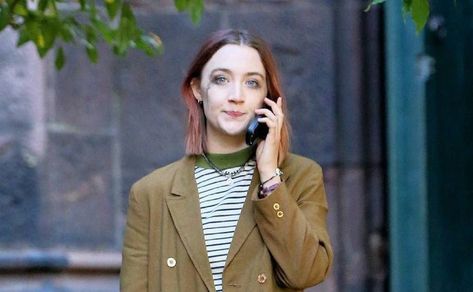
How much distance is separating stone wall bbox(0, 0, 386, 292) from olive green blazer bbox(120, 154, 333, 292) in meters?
2.43

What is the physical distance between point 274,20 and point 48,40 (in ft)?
8.43

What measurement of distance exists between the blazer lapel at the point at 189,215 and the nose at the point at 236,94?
0.95ft

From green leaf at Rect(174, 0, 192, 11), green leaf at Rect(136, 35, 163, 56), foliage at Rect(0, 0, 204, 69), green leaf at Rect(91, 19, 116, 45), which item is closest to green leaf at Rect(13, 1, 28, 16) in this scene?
foliage at Rect(0, 0, 204, 69)

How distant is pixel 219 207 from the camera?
4.40m

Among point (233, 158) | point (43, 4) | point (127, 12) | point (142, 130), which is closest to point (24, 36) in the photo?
point (43, 4)

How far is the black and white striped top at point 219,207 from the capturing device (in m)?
4.32

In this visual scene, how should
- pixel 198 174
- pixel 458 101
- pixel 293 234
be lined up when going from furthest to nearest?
pixel 458 101
pixel 198 174
pixel 293 234

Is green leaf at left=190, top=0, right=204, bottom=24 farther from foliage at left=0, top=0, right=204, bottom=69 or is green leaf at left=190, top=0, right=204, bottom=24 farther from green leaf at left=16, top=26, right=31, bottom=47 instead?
green leaf at left=16, top=26, right=31, bottom=47

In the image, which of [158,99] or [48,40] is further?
[158,99]

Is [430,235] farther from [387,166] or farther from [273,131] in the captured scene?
[273,131]

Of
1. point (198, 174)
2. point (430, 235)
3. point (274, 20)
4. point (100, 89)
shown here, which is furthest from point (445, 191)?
point (198, 174)

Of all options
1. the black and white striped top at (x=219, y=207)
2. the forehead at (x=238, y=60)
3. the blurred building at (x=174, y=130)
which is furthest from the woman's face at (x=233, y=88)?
the blurred building at (x=174, y=130)

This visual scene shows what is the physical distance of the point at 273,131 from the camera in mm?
4324

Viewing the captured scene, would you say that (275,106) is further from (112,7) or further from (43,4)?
(43,4)
